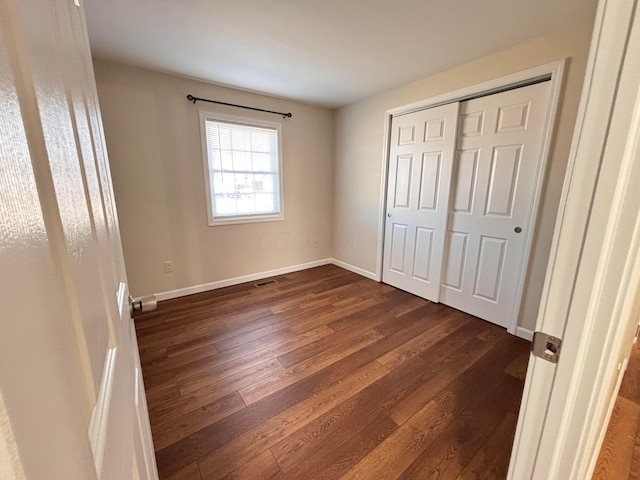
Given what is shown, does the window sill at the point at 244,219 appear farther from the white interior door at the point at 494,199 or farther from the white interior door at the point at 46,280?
the white interior door at the point at 46,280

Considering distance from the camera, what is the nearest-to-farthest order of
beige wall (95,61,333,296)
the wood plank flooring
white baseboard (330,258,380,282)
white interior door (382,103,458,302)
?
the wood plank flooring, beige wall (95,61,333,296), white interior door (382,103,458,302), white baseboard (330,258,380,282)

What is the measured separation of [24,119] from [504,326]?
303 centimetres

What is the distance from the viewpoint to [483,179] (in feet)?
7.97

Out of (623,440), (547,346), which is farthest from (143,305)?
(623,440)

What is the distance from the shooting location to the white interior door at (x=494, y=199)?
84.1 inches

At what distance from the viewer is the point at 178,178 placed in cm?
286

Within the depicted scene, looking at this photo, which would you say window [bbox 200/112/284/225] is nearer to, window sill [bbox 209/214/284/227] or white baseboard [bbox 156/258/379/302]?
window sill [bbox 209/214/284/227]

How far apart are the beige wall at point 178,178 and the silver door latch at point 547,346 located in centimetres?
313

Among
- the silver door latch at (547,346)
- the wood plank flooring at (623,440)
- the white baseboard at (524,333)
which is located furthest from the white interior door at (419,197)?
the silver door latch at (547,346)

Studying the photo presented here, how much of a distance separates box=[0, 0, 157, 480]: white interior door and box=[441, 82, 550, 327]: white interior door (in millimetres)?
2696

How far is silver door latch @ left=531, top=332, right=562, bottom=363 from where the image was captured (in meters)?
0.60

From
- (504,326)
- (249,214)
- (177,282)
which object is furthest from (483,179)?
(177,282)

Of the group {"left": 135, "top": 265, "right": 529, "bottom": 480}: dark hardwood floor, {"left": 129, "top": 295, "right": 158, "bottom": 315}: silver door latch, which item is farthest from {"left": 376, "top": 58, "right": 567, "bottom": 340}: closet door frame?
{"left": 129, "top": 295, "right": 158, "bottom": 315}: silver door latch

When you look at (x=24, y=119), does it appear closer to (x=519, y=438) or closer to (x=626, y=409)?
(x=519, y=438)
